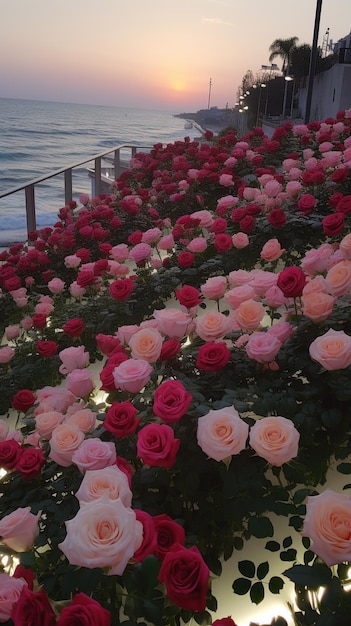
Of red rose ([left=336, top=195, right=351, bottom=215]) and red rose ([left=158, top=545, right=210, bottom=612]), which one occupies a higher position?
red rose ([left=336, top=195, right=351, bottom=215])

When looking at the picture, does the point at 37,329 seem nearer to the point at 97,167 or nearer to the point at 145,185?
the point at 145,185

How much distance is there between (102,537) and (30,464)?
0.66 meters

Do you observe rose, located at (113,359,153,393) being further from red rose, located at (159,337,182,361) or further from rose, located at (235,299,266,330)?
rose, located at (235,299,266,330)

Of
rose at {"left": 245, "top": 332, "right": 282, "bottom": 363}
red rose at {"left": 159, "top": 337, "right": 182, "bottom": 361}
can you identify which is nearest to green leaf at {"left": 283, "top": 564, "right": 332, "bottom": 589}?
rose at {"left": 245, "top": 332, "right": 282, "bottom": 363}

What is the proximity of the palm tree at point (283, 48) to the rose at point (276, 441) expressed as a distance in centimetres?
4432

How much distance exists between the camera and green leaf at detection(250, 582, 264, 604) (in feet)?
3.57

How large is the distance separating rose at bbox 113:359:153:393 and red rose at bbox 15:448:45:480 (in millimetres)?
303

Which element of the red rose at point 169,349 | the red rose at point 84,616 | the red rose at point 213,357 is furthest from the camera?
the red rose at point 169,349

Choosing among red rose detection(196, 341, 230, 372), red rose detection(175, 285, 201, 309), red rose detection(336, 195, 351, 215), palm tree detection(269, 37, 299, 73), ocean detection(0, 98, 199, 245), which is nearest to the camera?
red rose detection(196, 341, 230, 372)

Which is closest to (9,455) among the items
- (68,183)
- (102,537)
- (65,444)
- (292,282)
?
(65,444)

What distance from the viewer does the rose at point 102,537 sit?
0.81 meters

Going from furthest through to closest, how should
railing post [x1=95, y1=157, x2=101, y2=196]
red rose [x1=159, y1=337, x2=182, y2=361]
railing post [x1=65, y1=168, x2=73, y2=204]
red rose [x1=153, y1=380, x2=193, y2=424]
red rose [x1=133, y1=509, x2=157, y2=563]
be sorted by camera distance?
railing post [x1=95, y1=157, x2=101, y2=196] < railing post [x1=65, y1=168, x2=73, y2=204] < red rose [x1=159, y1=337, x2=182, y2=361] < red rose [x1=153, y1=380, x2=193, y2=424] < red rose [x1=133, y1=509, x2=157, y2=563]

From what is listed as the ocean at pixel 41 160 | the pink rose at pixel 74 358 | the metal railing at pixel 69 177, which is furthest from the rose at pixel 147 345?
the ocean at pixel 41 160

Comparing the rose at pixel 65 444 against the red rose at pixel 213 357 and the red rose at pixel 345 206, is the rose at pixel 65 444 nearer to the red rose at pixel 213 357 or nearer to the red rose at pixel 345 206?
the red rose at pixel 213 357
